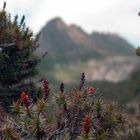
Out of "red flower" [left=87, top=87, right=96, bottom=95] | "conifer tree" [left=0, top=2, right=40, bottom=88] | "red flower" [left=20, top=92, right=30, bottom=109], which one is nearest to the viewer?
"red flower" [left=20, top=92, right=30, bottom=109]

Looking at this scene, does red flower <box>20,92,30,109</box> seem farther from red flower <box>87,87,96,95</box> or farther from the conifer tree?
the conifer tree

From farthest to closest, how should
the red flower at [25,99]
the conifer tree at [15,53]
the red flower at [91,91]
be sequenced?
the conifer tree at [15,53]
the red flower at [91,91]
the red flower at [25,99]

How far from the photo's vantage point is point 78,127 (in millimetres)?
13039

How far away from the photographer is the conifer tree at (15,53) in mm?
22547

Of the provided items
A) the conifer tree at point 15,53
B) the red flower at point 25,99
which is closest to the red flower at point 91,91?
the red flower at point 25,99

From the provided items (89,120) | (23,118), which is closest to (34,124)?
(23,118)

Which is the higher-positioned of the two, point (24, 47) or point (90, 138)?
point (24, 47)

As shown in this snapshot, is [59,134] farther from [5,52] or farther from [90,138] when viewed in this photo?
[5,52]

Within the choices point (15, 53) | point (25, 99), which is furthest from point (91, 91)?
point (15, 53)

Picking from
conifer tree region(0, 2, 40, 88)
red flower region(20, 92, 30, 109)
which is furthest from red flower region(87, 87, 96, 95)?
conifer tree region(0, 2, 40, 88)

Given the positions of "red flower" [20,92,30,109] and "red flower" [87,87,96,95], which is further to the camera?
"red flower" [87,87,96,95]

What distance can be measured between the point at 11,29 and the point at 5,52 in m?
1.08

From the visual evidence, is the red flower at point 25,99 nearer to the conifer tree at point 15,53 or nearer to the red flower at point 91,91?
the red flower at point 91,91

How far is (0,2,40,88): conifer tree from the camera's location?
888 inches
